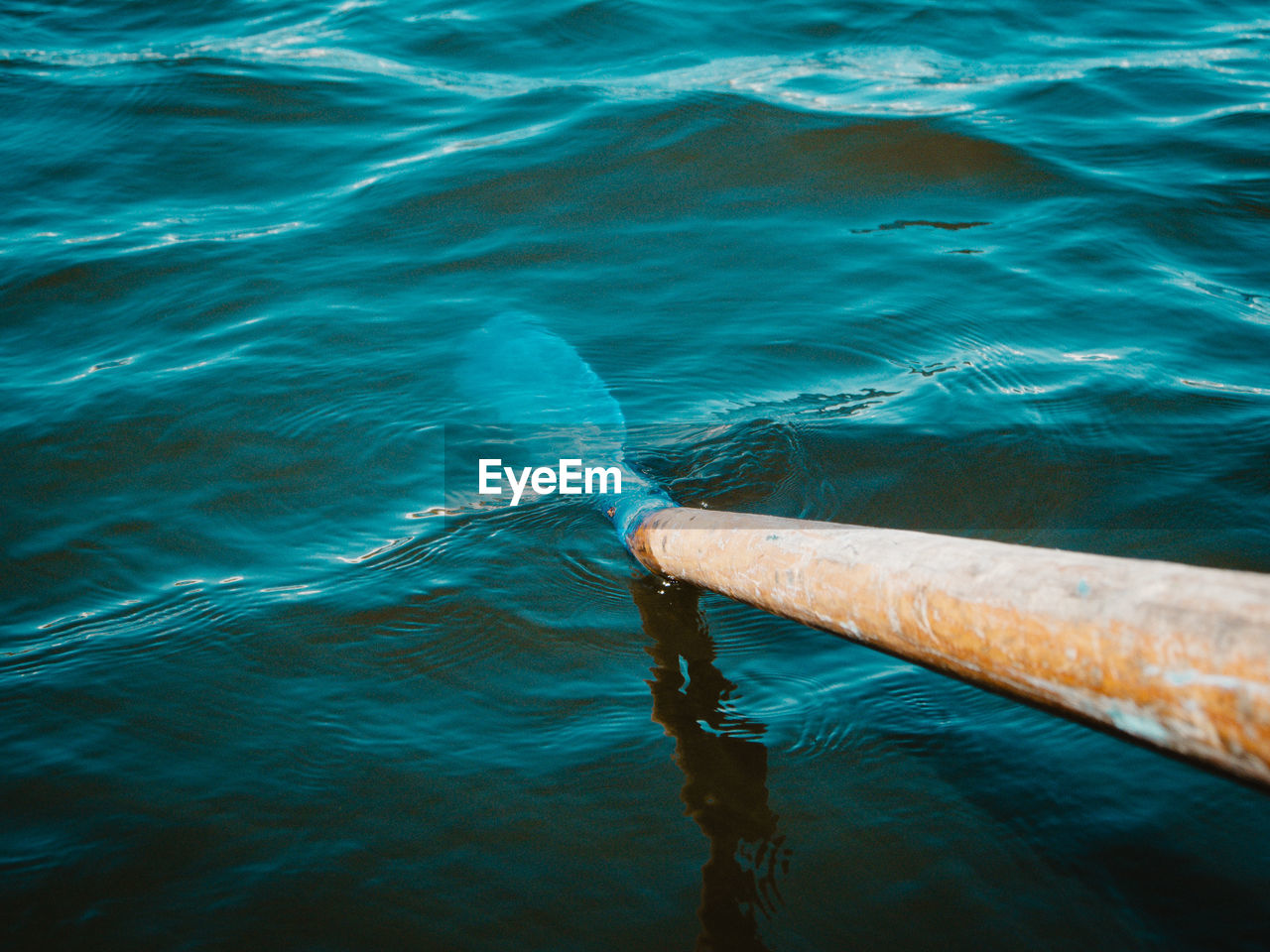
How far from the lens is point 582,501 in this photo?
2600mm

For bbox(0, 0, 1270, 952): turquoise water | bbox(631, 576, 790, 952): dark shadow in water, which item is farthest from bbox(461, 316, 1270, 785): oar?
bbox(0, 0, 1270, 952): turquoise water

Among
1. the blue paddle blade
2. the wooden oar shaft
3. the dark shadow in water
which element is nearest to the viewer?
the wooden oar shaft

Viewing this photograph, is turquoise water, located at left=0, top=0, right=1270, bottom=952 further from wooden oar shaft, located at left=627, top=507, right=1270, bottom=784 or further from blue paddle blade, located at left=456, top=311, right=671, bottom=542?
wooden oar shaft, located at left=627, top=507, right=1270, bottom=784

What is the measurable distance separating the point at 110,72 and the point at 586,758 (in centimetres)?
620

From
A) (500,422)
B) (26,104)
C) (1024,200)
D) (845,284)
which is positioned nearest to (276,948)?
(500,422)

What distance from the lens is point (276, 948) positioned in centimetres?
144

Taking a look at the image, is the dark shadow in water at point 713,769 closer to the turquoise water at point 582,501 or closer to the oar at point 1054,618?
the turquoise water at point 582,501

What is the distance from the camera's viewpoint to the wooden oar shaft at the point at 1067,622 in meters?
0.75

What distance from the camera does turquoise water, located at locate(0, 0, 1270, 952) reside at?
155 centimetres

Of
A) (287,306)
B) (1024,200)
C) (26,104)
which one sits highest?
(26,104)

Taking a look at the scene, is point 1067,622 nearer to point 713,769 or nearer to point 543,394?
point 713,769

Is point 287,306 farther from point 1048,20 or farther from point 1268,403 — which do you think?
point 1048,20

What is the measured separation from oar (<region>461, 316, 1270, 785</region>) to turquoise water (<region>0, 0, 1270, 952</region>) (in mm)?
558

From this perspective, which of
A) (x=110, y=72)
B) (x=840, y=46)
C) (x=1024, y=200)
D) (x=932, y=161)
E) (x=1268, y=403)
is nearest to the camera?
(x=1268, y=403)
